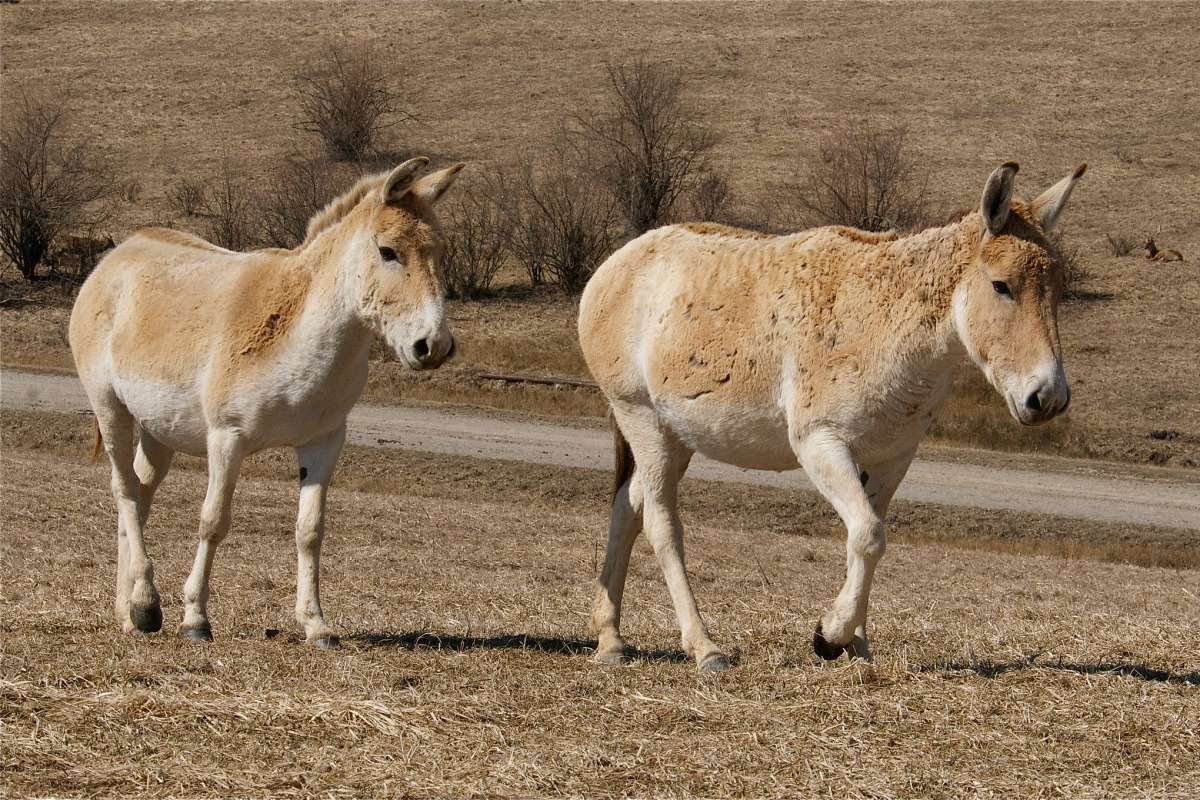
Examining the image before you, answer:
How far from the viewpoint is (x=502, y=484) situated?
1852cm

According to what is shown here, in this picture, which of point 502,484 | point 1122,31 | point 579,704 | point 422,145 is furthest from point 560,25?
point 579,704

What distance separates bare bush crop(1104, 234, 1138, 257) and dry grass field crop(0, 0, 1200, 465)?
0.85 feet

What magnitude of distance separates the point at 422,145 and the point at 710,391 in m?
36.6

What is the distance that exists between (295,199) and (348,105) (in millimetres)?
11260

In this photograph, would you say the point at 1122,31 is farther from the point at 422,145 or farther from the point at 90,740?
the point at 90,740

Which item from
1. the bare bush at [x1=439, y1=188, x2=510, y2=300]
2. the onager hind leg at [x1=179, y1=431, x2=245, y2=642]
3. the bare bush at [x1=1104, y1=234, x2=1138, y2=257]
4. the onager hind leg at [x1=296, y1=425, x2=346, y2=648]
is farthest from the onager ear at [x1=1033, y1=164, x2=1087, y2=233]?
the bare bush at [x1=1104, y1=234, x2=1138, y2=257]

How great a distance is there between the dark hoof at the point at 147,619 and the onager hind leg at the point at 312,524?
2.79 feet

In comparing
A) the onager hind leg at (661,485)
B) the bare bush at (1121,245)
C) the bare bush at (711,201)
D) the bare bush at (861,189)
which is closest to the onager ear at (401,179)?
the onager hind leg at (661,485)

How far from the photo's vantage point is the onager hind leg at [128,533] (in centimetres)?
852

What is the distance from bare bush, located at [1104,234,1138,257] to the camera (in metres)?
32.9

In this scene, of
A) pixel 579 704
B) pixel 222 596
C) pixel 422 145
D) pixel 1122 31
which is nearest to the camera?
pixel 579 704

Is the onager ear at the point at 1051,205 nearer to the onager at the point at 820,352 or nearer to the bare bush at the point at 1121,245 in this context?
the onager at the point at 820,352

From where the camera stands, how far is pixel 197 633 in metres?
8.28

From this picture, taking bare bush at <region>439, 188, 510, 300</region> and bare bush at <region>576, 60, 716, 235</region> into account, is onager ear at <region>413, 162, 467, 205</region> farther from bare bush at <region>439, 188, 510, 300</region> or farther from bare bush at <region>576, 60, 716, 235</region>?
bare bush at <region>576, 60, 716, 235</region>
